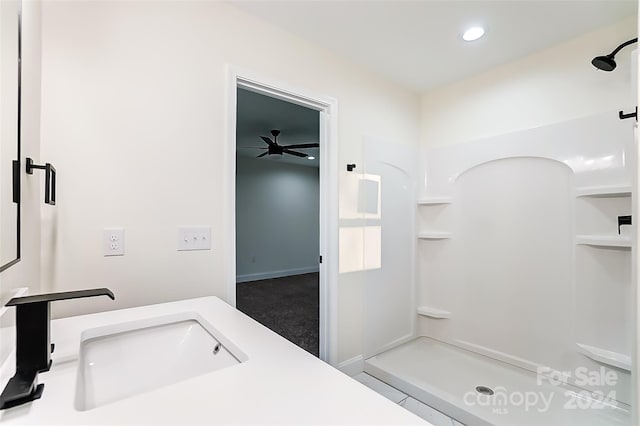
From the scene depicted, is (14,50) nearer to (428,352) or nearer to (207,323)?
(207,323)

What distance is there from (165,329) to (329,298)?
1.30m

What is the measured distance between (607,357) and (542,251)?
2.40 ft

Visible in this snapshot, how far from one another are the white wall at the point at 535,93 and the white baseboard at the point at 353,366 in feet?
6.76

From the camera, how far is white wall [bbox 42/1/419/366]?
1.29 metres

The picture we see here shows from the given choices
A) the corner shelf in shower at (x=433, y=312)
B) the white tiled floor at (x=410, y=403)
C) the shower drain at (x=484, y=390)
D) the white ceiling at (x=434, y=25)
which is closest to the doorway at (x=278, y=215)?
the white tiled floor at (x=410, y=403)

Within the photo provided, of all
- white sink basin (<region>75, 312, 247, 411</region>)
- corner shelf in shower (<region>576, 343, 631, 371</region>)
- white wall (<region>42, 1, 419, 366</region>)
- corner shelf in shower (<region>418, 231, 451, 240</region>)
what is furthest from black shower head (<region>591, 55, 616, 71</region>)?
white sink basin (<region>75, 312, 247, 411</region>)

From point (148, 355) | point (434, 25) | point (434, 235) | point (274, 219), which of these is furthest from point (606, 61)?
point (274, 219)

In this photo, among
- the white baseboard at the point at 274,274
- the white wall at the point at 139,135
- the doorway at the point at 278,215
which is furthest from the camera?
the white baseboard at the point at 274,274

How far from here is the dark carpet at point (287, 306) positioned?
311cm

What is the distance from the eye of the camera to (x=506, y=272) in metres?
2.41

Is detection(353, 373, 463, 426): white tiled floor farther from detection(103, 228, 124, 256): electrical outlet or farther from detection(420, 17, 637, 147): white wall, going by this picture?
detection(420, 17, 637, 147): white wall

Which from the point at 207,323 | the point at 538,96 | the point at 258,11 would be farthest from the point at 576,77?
the point at 207,323

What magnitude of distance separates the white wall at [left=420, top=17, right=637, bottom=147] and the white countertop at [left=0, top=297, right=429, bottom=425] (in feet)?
6.84

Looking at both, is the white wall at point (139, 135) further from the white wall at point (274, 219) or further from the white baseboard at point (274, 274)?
the white baseboard at point (274, 274)
